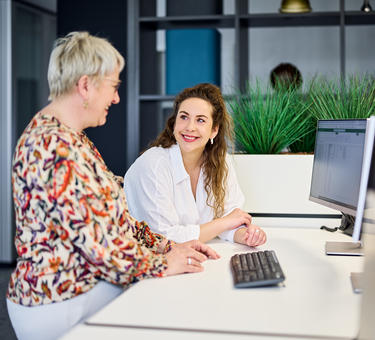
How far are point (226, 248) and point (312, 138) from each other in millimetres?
1019

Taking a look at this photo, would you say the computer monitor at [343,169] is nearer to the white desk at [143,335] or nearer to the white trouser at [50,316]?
the white desk at [143,335]

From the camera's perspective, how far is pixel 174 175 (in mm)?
2348

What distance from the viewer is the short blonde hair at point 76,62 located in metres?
1.51

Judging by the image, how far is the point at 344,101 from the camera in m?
2.69

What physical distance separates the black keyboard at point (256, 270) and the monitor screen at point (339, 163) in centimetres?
38

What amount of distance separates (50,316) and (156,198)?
2.88 feet

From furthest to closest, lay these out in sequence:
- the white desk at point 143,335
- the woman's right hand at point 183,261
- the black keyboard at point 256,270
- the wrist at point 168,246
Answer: the wrist at point 168,246 < the woman's right hand at point 183,261 < the black keyboard at point 256,270 < the white desk at point 143,335

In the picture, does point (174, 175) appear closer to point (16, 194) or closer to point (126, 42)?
point (16, 194)

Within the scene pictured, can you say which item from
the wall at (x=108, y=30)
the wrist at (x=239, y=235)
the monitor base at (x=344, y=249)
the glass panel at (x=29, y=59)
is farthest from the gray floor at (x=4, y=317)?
the monitor base at (x=344, y=249)

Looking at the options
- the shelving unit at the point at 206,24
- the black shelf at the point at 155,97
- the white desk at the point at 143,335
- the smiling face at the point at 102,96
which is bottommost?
the white desk at the point at 143,335

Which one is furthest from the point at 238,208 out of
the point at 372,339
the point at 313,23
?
the point at 313,23

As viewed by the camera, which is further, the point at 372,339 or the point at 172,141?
the point at 172,141

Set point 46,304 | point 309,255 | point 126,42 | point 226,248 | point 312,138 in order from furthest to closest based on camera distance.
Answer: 1. point 126,42
2. point 312,138
3. point 226,248
4. point 309,255
5. point 46,304

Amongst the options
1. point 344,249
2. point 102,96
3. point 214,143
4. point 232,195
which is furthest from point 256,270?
point 214,143
